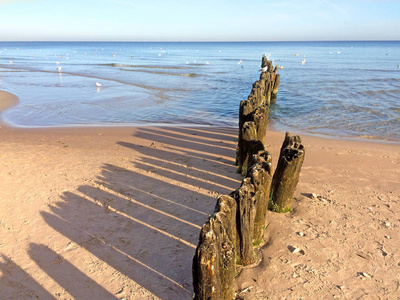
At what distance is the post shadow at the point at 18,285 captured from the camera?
3954 millimetres

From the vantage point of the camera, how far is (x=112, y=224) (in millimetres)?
5512

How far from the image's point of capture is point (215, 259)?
320 cm

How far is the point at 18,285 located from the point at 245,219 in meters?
3.19

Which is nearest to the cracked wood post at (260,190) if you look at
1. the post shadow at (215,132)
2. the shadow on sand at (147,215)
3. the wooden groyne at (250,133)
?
the shadow on sand at (147,215)

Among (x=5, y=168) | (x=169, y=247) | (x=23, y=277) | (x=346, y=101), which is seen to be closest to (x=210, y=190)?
(x=169, y=247)

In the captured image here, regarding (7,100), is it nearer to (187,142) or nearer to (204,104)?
(204,104)

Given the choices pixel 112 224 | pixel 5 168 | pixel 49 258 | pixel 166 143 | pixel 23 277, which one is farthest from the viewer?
pixel 166 143

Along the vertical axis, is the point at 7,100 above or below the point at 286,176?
below

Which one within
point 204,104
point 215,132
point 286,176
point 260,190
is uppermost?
point 260,190

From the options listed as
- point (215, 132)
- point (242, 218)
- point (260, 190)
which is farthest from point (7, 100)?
point (242, 218)

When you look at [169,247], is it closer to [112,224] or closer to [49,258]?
[112,224]

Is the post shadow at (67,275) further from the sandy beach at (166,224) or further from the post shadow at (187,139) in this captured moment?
the post shadow at (187,139)

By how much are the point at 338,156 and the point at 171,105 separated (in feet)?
34.5

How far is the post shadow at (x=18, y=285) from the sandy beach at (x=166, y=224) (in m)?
0.01
